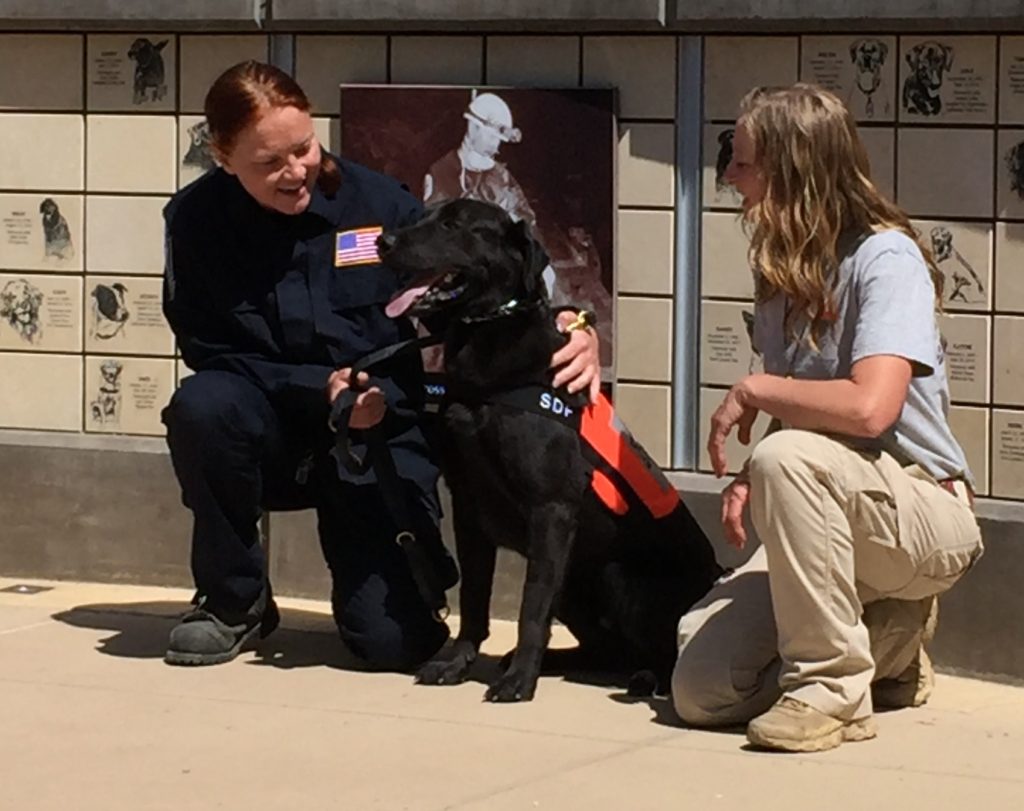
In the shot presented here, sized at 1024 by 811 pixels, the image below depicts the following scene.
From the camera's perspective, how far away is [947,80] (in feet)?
19.3

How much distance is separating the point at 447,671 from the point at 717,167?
1708 mm

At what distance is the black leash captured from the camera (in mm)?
5590

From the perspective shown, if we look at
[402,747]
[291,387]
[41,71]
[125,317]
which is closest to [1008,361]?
[291,387]

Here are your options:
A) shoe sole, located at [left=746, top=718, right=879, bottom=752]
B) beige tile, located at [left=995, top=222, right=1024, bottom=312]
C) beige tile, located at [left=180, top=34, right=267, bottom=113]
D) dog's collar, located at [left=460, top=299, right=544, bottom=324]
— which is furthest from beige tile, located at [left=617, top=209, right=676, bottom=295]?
shoe sole, located at [left=746, top=718, right=879, bottom=752]

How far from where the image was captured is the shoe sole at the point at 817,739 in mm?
4781

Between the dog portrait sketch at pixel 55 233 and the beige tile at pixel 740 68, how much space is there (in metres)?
2.15

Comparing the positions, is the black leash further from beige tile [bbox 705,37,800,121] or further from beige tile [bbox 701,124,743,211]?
beige tile [bbox 705,37,800,121]

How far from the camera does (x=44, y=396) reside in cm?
716

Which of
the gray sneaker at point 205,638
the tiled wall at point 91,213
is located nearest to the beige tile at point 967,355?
the gray sneaker at point 205,638

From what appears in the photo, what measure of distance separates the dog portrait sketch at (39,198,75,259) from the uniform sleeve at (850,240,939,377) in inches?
122

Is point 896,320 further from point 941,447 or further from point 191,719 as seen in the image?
point 191,719

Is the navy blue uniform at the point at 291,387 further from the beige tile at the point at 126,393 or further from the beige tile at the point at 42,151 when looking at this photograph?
the beige tile at the point at 42,151

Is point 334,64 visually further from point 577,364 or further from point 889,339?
point 889,339

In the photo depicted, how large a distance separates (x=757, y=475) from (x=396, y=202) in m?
1.55
